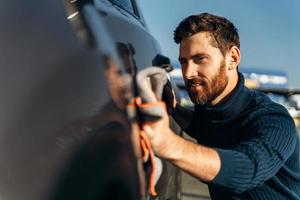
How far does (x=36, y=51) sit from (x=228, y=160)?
75cm

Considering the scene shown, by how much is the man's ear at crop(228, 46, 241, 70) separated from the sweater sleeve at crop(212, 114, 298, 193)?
0.37 m

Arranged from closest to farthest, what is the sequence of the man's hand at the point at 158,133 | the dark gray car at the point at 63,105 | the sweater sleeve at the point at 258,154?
the dark gray car at the point at 63,105 → the man's hand at the point at 158,133 → the sweater sleeve at the point at 258,154

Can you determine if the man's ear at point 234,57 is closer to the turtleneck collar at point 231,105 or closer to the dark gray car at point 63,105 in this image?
the turtleneck collar at point 231,105

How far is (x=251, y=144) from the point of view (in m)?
2.05

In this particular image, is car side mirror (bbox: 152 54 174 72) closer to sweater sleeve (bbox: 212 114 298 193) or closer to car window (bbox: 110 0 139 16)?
car window (bbox: 110 0 139 16)

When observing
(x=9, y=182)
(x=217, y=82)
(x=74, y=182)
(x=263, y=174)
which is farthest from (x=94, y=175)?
(x=217, y=82)

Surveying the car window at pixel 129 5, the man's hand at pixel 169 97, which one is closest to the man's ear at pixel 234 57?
the man's hand at pixel 169 97

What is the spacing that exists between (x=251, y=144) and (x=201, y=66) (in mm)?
421

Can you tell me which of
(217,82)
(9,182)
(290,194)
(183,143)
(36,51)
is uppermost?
(36,51)

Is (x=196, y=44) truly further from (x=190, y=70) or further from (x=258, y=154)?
(x=258, y=154)

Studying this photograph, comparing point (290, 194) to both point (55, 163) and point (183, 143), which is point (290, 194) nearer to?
point (183, 143)

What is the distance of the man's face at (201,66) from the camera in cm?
230

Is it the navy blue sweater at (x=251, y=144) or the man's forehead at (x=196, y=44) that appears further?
the man's forehead at (x=196, y=44)

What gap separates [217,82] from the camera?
243 centimetres
